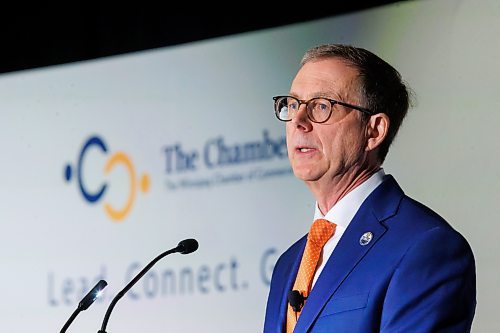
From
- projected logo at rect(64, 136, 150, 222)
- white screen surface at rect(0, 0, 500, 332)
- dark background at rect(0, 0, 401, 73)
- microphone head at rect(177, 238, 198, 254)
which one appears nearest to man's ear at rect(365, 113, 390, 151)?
microphone head at rect(177, 238, 198, 254)

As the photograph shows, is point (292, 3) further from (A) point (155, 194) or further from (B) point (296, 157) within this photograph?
(B) point (296, 157)

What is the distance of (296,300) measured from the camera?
2.62 m

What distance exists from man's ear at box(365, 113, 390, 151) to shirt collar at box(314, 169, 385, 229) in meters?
0.09

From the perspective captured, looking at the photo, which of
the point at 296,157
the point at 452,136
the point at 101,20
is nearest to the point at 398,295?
the point at 296,157

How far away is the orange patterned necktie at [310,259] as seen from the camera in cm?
266

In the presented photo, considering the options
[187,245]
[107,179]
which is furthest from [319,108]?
[107,179]

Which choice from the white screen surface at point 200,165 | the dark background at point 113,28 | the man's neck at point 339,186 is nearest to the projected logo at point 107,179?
the white screen surface at point 200,165

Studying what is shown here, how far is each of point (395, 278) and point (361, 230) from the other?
21cm

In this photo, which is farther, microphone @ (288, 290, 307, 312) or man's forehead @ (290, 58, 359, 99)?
man's forehead @ (290, 58, 359, 99)

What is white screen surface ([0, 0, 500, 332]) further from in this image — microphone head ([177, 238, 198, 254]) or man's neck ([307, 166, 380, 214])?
microphone head ([177, 238, 198, 254])

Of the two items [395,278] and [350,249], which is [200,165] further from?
[395,278]

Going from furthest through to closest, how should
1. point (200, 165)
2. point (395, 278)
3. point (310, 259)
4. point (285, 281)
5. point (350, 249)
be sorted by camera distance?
1. point (200, 165)
2. point (285, 281)
3. point (310, 259)
4. point (350, 249)
5. point (395, 278)

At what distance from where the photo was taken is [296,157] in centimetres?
275

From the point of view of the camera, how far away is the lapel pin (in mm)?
2555
